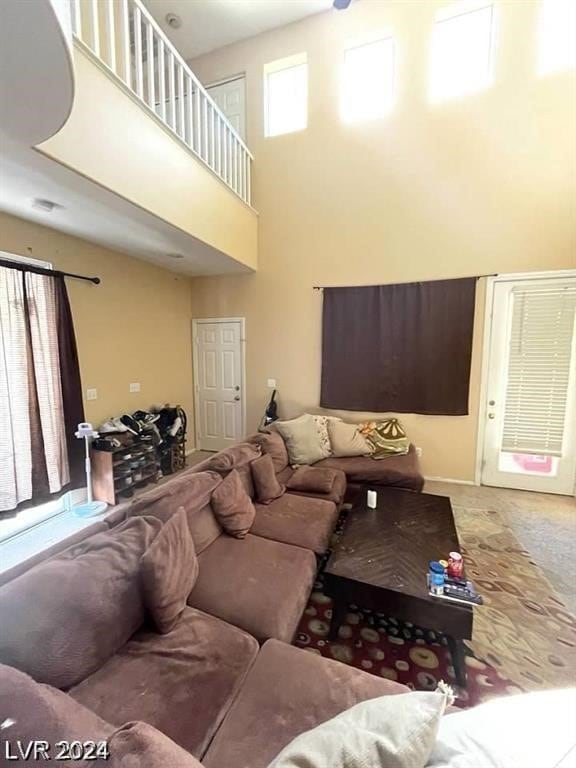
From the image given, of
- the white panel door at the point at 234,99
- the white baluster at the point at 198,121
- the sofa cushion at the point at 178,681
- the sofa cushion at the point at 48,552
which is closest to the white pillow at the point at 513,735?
the sofa cushion at the point at 178,681

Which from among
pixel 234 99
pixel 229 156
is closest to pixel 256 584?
pixel 229 156

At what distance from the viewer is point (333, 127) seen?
4008mm

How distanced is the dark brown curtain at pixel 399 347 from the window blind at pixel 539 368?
0.47 metres

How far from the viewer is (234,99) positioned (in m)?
4.44

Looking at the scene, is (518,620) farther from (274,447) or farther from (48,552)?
(48,552)

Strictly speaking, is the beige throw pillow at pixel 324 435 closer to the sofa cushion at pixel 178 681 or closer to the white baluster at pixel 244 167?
the sofa cushion at pixel 178 681

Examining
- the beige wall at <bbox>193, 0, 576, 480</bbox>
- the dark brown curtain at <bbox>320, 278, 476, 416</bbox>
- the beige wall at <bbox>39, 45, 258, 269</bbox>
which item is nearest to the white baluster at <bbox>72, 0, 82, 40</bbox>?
the beige wall at <bbox>39, 45, 258, 269</bbox>

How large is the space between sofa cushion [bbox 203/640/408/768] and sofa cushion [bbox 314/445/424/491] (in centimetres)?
210

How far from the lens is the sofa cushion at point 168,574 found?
4.24ft

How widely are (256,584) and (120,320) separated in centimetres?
334

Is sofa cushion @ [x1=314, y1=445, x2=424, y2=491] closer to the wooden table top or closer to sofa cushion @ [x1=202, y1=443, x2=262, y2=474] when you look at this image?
the wooden table top

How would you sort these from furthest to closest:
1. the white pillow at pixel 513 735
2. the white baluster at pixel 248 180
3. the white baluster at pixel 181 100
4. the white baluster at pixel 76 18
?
1. the white baluster at pixel 248 180
2. the white baluster at pixel 181 100
3. the white baluster at pixel 76 18
4. the white pillow at pixel 513 735

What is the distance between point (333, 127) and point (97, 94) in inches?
115

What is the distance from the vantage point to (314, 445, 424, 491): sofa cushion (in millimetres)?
3154
